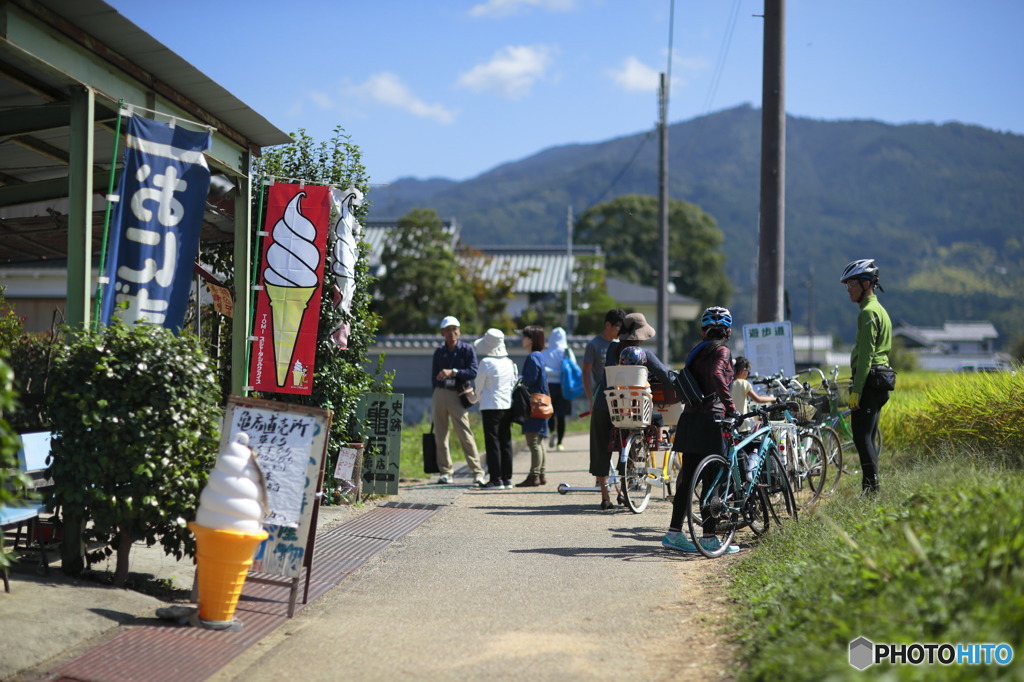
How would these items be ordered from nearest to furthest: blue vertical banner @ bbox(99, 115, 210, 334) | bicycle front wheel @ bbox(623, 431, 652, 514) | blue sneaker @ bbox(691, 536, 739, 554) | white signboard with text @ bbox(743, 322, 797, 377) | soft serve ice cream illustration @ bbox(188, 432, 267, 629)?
soft serve ice cream illustration @ bbox(188, 432, 267, 629), blue vertical banner @ bbox(99, 115, 210, 334), blue sneaker @ bbox(691, 536, 739, 554), bicycle front wheel @ bbox(623, 431, 652, 514), white signboard with text @ bbox(743, 322, 797, 377)

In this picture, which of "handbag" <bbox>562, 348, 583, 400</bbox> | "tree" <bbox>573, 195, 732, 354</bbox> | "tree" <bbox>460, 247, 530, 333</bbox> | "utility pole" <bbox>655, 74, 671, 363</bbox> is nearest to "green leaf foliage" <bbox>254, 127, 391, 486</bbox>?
"handbag" <bbox>562, 348, 583, 400</bbox>

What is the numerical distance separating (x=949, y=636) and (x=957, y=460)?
6449 mm

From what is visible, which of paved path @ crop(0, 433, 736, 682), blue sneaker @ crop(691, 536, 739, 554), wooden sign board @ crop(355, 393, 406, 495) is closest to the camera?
paved path @ crop(0, 433, 736, 682)

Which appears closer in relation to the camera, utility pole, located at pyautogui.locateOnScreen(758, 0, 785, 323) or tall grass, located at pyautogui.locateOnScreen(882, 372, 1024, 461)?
tall grass, located at pyautogui.locateOnScreen(882, 372, 1024, 461)

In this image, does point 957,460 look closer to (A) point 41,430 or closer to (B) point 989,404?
(B) point 989,404

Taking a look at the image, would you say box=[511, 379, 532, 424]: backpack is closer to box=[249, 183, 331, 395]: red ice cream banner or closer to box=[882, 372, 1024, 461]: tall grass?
box=[249, 183, 331, 395]: red ice cream banner

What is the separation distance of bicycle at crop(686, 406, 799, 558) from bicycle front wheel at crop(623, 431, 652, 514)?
152 centimetres

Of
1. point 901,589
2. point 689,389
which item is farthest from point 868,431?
point 901,589

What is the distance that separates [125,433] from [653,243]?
70339mm

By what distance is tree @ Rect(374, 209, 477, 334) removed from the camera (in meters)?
41.2

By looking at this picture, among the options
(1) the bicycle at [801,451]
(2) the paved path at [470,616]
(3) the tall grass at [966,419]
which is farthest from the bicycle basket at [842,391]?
(2) the paved path at [470,616]

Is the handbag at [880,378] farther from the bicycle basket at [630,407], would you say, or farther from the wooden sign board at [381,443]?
the wooden sign board at [381,443]

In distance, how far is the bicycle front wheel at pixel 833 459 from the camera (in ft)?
33.2

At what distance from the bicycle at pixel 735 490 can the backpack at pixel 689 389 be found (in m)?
0.27
